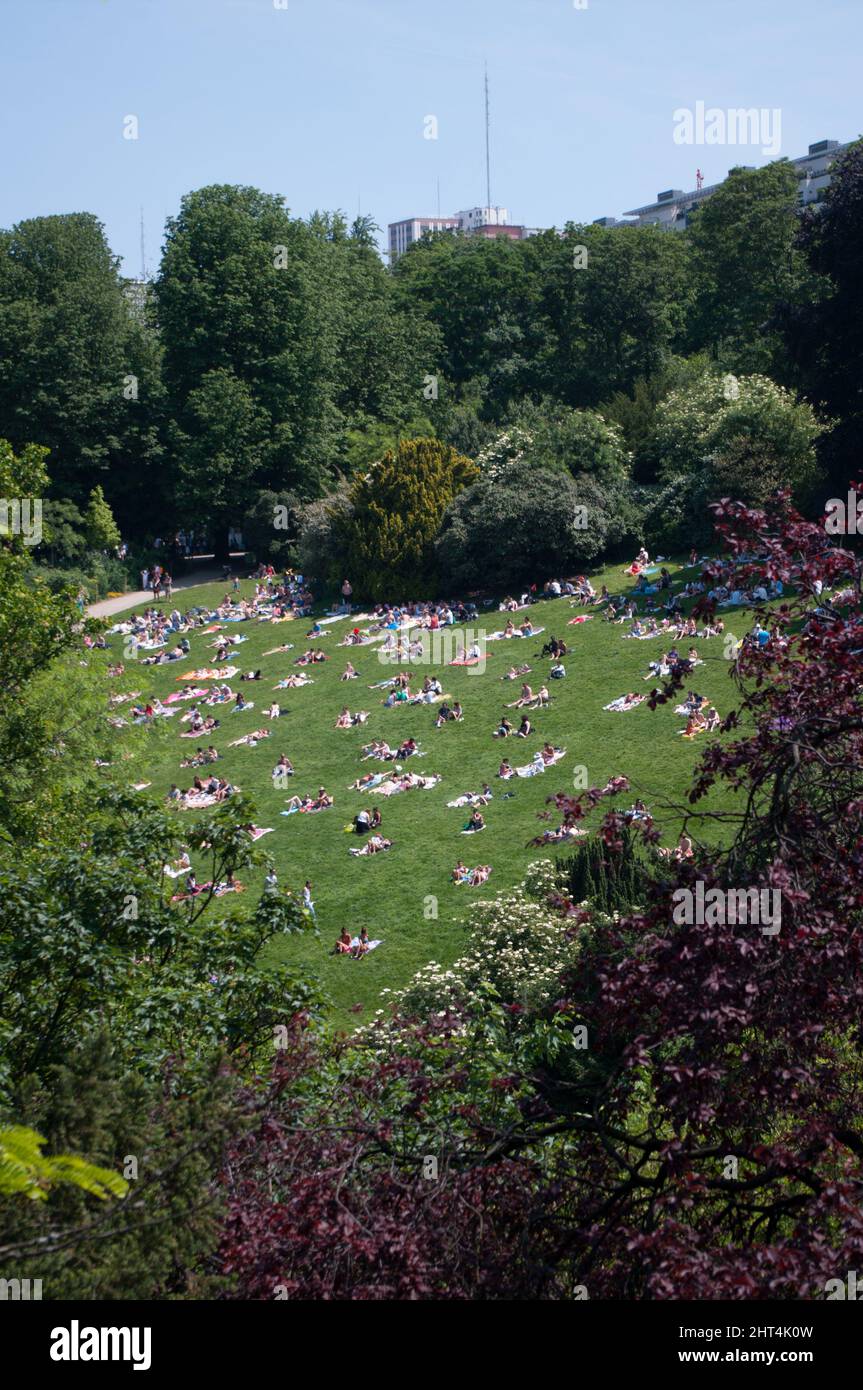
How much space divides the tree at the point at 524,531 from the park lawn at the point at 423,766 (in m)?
1.84

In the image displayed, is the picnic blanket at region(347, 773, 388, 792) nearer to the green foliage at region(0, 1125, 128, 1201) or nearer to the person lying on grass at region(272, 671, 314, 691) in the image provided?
the person lying on grass at region(272, 671, 314, 691)

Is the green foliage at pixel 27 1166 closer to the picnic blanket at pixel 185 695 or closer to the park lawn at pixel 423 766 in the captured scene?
the park lawn at pixel 423 766

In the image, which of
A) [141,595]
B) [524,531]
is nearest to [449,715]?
[524,531]

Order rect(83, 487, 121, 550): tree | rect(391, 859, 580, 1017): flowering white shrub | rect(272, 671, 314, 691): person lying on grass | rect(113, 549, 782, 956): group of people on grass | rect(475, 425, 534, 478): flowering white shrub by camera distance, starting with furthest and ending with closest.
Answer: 1. rect(83, 487, 121, 550): tree
2. rect(475, 425, 534, 478): flowering white shrub
3. rect(272, 671, 314, 691): person lying on grass
4. rect(113, 549, 782, 956): group of people on grass
5. rect(391, 859, 580, 1017): flowering white shrub

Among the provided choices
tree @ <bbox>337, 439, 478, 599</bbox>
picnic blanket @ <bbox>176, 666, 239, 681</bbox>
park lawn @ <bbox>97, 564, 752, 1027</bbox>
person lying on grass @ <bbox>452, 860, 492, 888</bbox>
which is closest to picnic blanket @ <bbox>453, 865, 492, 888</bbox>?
person lying on grass @ <bbox>452, 860, 492, 888</bbox>

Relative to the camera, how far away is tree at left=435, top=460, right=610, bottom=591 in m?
42.5

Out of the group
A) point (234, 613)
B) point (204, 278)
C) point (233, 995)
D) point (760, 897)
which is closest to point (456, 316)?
point (204, 278)

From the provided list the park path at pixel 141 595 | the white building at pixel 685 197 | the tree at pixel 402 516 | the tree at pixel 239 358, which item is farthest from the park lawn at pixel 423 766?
the white building at pixel 685 197

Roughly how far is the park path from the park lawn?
832cm

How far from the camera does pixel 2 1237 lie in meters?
6.50

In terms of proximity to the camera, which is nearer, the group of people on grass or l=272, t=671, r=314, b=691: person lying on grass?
the group of people on grass

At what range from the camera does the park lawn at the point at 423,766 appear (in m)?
23.7

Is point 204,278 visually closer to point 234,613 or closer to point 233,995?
point 234,613

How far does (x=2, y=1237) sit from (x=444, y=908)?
57.5 feet
